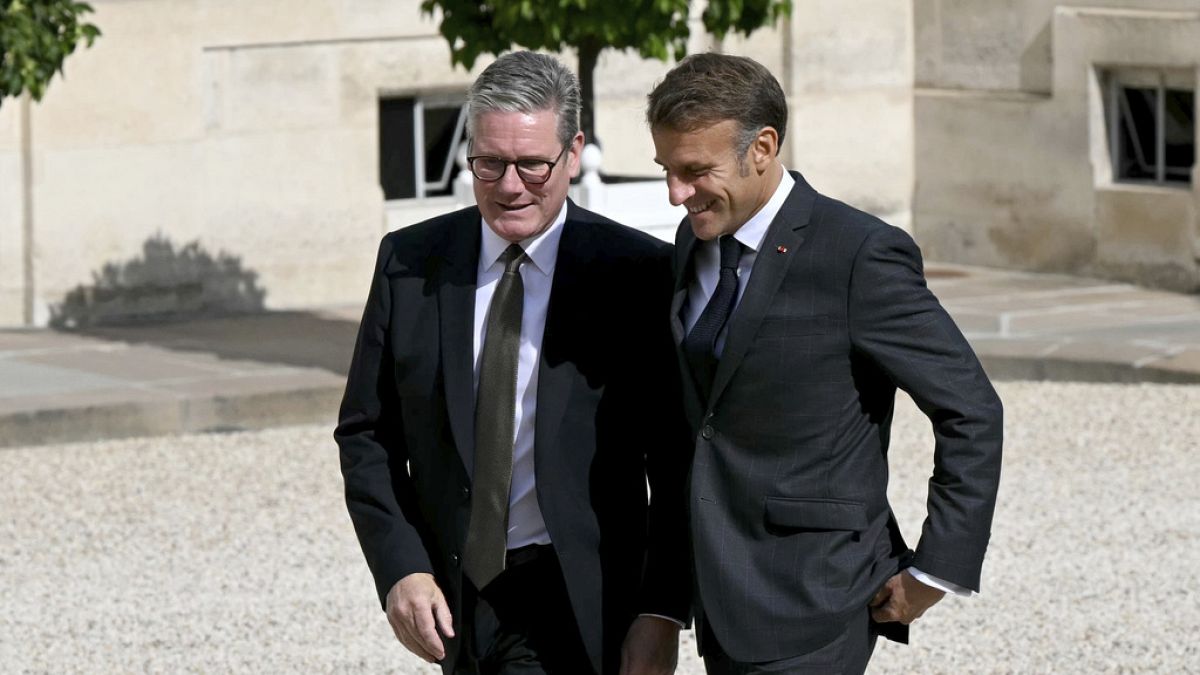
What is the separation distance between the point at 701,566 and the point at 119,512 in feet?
14.9

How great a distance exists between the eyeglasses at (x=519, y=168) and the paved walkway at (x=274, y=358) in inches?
224

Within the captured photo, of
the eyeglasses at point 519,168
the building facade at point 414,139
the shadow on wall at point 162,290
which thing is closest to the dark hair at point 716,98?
the eyeglasses at point 519,168

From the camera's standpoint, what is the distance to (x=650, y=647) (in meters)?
3.10

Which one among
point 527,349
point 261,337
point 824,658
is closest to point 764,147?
point 527,349

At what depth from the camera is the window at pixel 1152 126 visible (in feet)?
39.5

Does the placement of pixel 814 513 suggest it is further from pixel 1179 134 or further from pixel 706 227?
pixel 1179 134

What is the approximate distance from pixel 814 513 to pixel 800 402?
0.16m

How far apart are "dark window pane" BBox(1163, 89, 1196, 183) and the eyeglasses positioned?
31.6 feet

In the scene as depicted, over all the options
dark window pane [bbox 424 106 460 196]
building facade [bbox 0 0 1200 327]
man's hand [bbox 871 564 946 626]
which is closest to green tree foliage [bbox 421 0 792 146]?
building facade [bbox 0 0 1200 327]

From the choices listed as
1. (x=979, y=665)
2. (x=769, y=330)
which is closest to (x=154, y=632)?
(x=979, y=665)

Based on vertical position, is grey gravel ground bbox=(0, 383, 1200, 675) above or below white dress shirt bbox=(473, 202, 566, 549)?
below

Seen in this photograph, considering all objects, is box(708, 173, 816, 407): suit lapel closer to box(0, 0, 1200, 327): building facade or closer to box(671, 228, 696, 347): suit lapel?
box(671, 228, 696, 347): suit lapel

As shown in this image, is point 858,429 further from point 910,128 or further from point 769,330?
point 910,128

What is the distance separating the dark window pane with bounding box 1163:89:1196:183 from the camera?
12.0 meters
